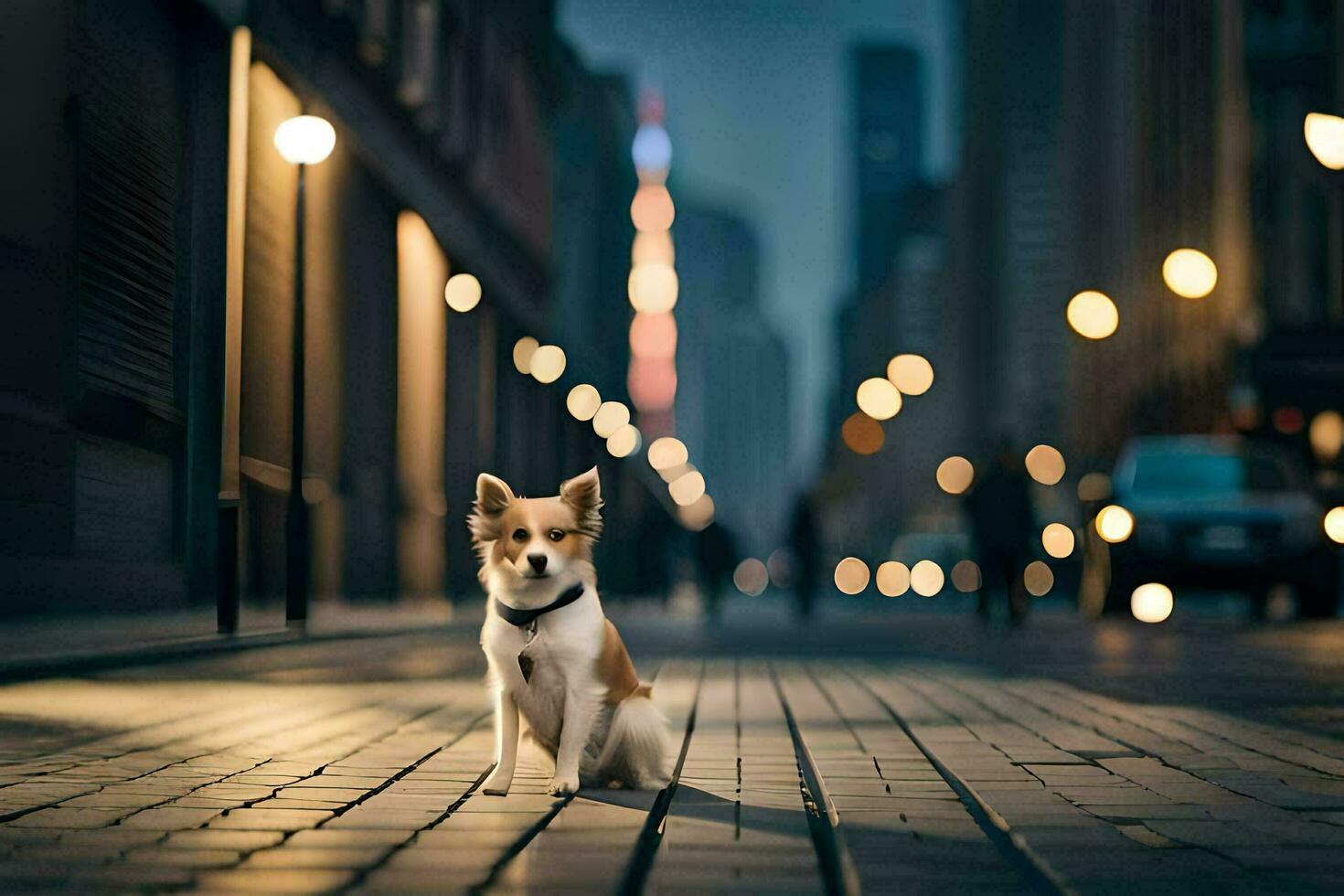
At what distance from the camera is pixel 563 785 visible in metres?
5.72

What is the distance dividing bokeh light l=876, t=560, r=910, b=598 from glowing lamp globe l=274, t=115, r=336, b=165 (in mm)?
42069

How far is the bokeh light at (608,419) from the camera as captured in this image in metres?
60.5

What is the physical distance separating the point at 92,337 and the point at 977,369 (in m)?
141

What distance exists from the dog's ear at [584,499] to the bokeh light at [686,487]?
10030cm

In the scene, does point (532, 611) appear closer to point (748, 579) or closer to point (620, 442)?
point (620, 442)

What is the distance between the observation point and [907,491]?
6880 inches

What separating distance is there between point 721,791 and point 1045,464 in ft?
277

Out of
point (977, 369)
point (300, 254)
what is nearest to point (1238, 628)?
point (300, 254)

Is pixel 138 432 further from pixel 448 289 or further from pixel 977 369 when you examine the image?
pixel 977 369

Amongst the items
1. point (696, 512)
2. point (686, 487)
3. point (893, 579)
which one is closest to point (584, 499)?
point (893, 579)

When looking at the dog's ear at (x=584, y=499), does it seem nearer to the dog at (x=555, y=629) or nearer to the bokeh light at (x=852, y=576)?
the dog at (x=555, y=629)

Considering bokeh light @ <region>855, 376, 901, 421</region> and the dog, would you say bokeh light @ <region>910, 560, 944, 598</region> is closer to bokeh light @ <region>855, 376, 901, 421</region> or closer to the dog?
bokeh light @ <region>855, 376, 901, 421</region>

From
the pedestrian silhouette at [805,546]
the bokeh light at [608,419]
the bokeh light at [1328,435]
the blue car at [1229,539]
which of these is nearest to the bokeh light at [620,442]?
the bokeh light at [608,419]

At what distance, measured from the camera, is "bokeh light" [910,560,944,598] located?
55.1 m
